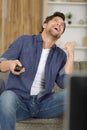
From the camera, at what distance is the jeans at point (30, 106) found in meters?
2.02

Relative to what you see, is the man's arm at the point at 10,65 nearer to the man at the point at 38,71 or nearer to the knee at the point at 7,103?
the man at the point at 38,71

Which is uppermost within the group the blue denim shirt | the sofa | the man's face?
the man's face

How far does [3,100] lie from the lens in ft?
6.65

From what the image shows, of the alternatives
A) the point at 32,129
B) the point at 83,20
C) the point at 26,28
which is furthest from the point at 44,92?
the point at 83,20

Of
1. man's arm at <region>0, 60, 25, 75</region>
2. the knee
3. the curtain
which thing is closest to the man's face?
man's arm at <region>0, 60, 25, 75</region>

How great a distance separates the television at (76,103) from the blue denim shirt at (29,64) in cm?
170

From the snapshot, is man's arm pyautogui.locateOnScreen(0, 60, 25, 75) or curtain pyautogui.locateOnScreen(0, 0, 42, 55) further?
curtain pyautogui.locateOnScreen(0, 0, 42, 55)

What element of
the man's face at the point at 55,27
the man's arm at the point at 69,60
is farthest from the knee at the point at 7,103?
the man's face at the point at 55,27

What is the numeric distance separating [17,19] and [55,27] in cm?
189

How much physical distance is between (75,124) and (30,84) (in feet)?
5.79

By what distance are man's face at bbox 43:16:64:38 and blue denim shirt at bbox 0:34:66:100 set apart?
93mm

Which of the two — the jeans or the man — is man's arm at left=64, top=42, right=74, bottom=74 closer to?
the man

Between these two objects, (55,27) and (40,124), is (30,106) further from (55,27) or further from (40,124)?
(55,27)

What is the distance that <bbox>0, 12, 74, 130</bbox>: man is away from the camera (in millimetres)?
2186
